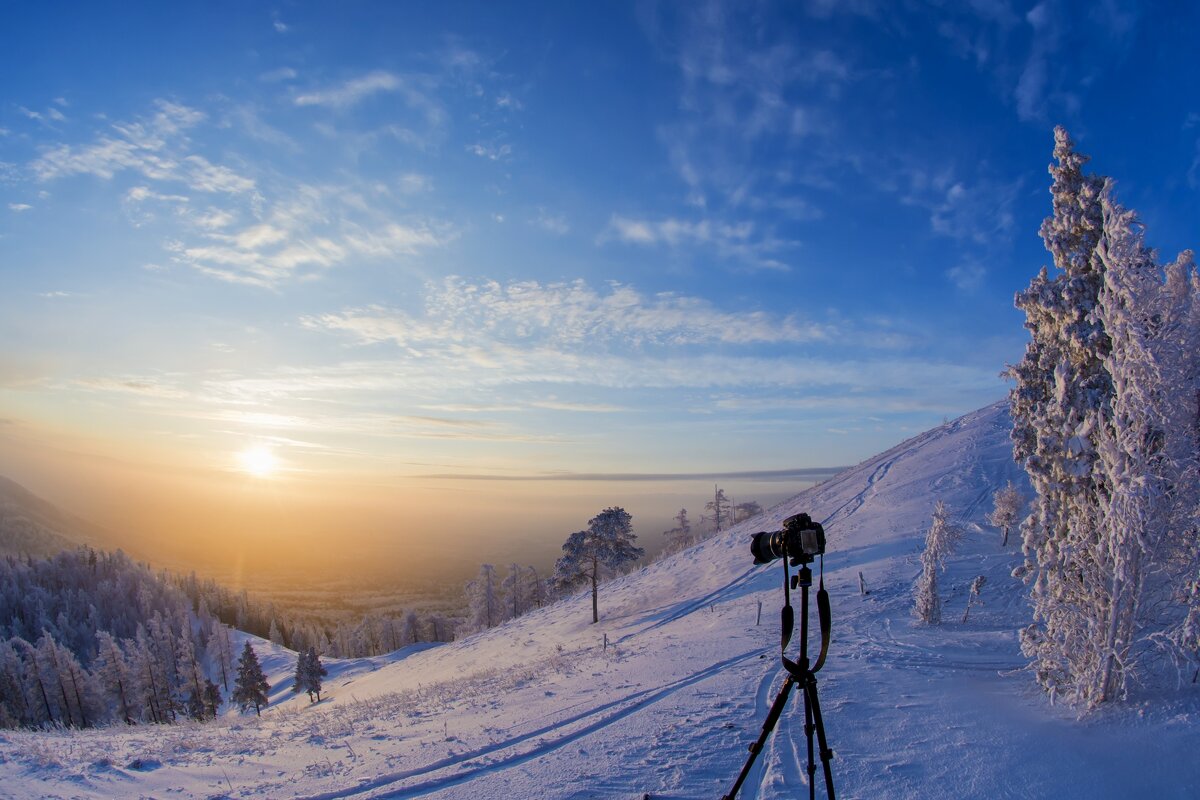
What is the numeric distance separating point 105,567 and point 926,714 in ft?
503

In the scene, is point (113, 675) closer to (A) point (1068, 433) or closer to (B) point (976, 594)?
(B) point (976, 594)

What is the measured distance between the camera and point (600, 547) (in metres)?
44.6

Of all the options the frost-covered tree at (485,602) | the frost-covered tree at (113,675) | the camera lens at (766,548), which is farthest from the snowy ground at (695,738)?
the frost-covered tree at (485,602)

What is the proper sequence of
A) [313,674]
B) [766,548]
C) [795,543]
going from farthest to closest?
[313,674] < [766,548] < [795,543]

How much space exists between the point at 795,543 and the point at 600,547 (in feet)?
136

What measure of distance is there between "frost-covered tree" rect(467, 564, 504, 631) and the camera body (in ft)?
282

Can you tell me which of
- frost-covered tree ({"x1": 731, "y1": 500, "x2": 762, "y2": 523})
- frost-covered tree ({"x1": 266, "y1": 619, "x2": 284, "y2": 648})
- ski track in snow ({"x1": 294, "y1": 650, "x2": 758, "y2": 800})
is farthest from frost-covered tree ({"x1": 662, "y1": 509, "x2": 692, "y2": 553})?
frost-covered tree ({"x1": 266, "y1": 619, "x2": 284, "y2": 648})

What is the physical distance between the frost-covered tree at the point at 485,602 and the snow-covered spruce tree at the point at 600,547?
43.7 metres

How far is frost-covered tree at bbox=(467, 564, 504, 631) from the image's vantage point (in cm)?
8369

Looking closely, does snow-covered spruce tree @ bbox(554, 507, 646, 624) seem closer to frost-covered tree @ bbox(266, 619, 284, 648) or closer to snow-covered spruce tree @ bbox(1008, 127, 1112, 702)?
snow-covered spruce tree @ bbox(1008, 127, 1112, 702)

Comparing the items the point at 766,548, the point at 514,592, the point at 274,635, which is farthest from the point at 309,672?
the point at 274,635

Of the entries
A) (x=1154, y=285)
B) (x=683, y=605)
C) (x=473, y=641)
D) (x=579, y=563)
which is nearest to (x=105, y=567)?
(x=473, y=641)

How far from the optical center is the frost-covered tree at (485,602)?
275 ft

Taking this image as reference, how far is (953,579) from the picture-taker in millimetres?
26031
